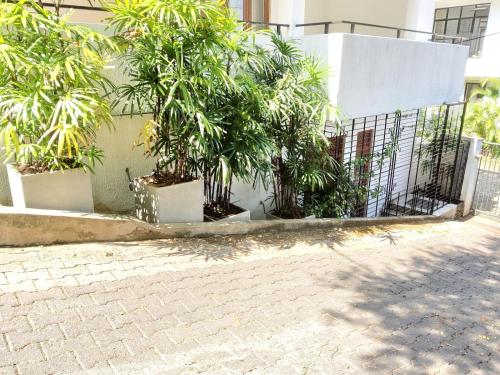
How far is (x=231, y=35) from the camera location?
13.6ft

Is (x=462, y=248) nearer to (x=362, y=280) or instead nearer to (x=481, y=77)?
(x=362, y=280)

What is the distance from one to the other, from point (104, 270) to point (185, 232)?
44.2 inches

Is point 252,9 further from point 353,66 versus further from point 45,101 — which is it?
point 45,101

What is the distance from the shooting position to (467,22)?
16578 mm

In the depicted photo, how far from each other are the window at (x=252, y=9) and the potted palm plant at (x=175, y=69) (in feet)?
10.5

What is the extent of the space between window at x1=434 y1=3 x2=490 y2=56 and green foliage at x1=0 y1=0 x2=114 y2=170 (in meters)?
16.1

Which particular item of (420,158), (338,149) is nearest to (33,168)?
(338,149)

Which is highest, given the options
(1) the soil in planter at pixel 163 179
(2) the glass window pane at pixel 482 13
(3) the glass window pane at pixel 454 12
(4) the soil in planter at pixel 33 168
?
(3) the glass window pane at pixel 454 12

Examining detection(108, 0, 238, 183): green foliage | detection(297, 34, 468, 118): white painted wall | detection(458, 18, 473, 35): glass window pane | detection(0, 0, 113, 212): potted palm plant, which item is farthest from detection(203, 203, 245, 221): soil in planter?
detection(458, 18, 473, 35): glass window pane

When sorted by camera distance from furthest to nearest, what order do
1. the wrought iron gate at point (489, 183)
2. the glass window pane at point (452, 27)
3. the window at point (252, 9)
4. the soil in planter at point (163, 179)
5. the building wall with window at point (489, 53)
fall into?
the glass window pane at point (452, 27) → the building wall with window at point (489, 53) → the wrought iron gate at point (489, 183) → the window at point (252, 9) → the soil in planter at point (163, 179)

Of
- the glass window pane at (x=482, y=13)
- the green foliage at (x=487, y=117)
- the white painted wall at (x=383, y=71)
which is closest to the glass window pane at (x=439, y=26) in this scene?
the glass window pane at (x=482, y=13)

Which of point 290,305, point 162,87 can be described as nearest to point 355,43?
point 162,87

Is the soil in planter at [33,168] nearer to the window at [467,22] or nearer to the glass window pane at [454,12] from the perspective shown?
the window at [467,22]

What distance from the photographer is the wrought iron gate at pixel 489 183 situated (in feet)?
32.3
